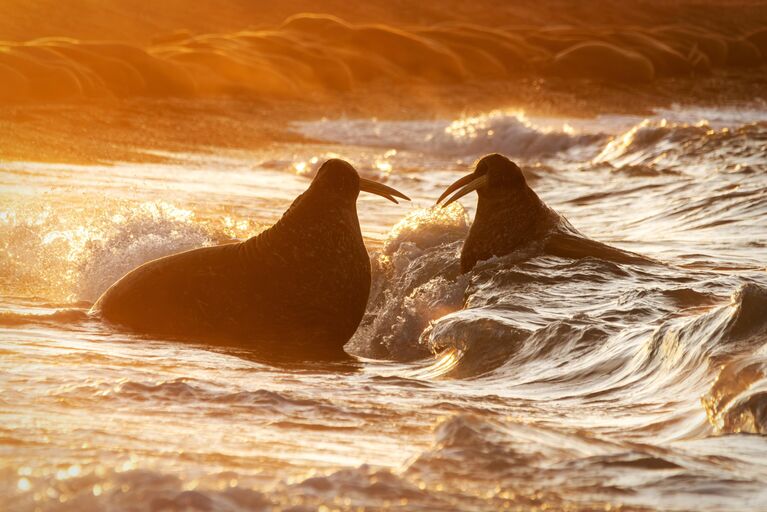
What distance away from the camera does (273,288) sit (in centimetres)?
796

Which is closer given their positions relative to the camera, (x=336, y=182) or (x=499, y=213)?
(x=336, y=182)

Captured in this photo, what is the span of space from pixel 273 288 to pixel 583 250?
113 inches

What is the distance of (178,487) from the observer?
3953 millimetres

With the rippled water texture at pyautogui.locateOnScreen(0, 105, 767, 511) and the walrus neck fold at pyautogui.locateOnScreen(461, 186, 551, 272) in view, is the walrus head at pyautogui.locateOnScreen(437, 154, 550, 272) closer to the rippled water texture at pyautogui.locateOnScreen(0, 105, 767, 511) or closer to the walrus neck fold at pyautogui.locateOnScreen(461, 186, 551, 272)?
the walrus neck fold at pyautogui.locateOnScreen(461, 186, 551, 272)

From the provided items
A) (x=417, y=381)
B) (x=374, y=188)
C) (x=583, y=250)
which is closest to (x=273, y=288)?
(x=374, y=188)

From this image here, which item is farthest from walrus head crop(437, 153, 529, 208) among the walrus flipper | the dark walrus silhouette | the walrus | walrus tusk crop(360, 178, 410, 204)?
the walrus

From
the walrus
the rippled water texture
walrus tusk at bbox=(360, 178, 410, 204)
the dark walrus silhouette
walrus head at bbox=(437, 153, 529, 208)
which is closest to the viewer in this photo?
the rippled water texture

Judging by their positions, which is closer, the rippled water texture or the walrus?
the rippled water texture

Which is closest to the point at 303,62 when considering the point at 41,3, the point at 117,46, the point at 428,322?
the point at 117,46

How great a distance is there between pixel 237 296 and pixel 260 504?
13.6 ft

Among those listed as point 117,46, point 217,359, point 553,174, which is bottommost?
point 217,359

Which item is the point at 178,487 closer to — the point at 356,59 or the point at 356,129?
the point at 356,129

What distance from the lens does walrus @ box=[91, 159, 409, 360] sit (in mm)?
7934

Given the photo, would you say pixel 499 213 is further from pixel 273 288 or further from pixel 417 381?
pixel 417 381
